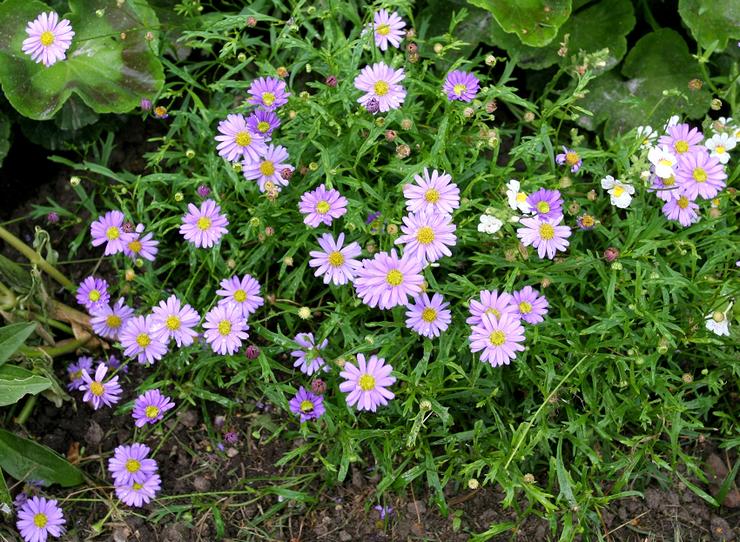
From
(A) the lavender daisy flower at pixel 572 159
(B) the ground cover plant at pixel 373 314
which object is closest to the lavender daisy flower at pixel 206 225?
(B) the ground cover plant at pixel 373 314

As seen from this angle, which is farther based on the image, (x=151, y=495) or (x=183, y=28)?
(x=183, y=28)

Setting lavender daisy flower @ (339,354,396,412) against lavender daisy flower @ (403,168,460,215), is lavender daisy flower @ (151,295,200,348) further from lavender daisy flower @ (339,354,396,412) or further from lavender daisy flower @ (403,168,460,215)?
lavender daisy flower @ (403,168,460,215)

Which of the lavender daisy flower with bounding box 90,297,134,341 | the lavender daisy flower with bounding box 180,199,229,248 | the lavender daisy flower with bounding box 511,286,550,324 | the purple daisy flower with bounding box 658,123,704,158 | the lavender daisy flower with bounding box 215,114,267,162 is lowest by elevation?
the lavender daisy flower with bounding box 511,286,550,324

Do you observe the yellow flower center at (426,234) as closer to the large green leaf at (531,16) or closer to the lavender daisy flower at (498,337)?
the lavender daisy flower at (498,337)

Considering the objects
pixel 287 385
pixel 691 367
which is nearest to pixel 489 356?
pixel 287 385

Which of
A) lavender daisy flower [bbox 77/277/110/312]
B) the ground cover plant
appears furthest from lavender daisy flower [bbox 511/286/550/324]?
lavender daisy flower [bbox 77/277/110/312]

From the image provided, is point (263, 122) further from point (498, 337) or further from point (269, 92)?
point (498, 337)

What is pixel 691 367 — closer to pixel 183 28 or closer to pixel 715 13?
pixel 715 13
